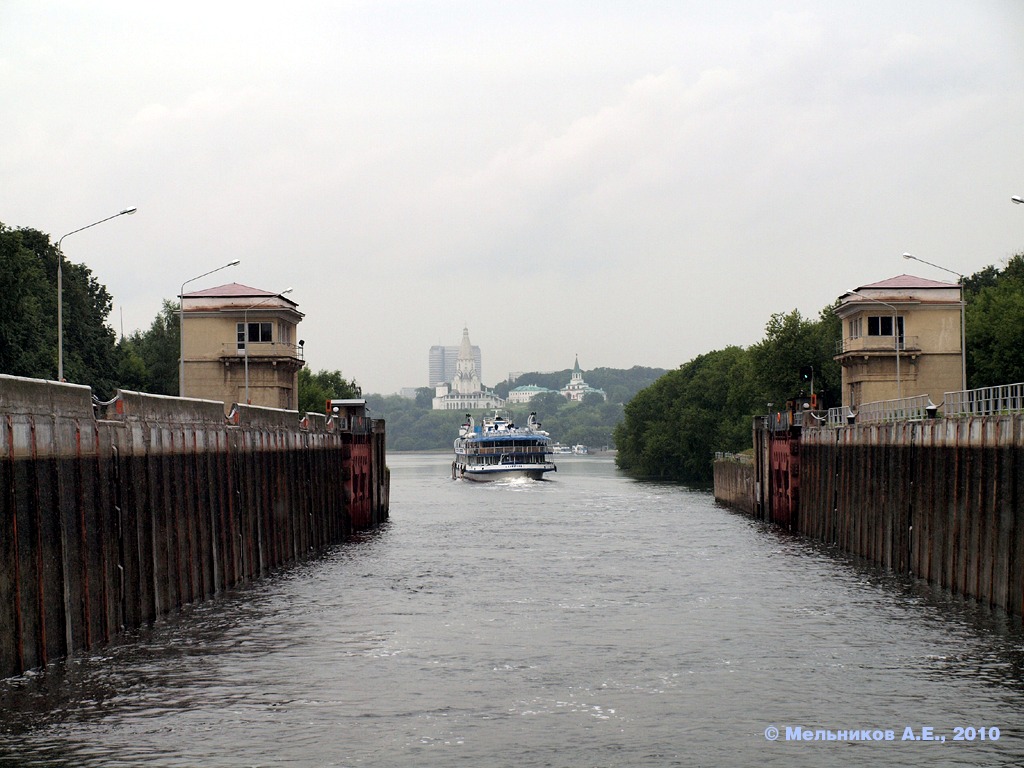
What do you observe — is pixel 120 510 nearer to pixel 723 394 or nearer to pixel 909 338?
pixel 909 338

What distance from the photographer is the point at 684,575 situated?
165 ft

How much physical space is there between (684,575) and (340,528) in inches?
1132

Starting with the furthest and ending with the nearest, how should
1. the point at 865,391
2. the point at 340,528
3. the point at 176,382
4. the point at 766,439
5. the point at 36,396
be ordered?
the point at 176,382 → the point at 865,391 → the point at 766,439 → the point at 340,528 → the point at 36,396

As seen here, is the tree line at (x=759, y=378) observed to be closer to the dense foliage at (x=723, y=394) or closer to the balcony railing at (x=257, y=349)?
the dense foliage at (x=723, y=394)

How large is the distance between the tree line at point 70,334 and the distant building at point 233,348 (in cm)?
807

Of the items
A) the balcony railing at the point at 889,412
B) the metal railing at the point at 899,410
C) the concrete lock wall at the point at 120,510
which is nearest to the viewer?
the concrete lock wall at the point at 120,510

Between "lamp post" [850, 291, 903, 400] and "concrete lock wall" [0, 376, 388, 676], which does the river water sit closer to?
"concrete lock wall" [0, 376, 388, 676]

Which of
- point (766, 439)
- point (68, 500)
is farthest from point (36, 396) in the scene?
point (766, 439)

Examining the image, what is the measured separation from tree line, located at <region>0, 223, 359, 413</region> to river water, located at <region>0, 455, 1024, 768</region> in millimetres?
39715

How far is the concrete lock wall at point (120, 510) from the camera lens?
26875 millimetres

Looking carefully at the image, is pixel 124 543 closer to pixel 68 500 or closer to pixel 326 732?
pixel 68 500

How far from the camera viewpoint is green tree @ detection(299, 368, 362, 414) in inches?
5664

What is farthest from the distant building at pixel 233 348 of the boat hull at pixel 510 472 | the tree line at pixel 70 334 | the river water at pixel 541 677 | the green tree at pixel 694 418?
the green tree at pixel 694 418

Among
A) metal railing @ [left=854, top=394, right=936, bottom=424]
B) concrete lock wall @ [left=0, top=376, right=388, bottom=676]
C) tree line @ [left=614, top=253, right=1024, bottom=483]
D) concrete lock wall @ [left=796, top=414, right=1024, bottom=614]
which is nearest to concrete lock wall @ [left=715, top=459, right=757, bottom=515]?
tree line @ [left=614, top=253, right=1024, bottom=483]
